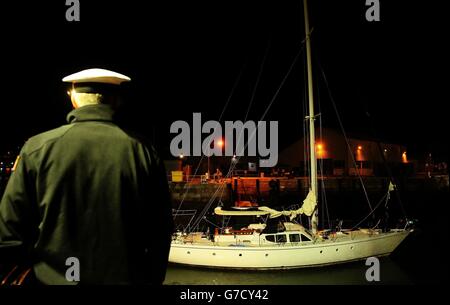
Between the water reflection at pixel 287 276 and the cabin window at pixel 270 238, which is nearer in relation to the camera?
the water reflection at pixel 287 276

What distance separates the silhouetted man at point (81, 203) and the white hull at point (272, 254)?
1228 centimetres

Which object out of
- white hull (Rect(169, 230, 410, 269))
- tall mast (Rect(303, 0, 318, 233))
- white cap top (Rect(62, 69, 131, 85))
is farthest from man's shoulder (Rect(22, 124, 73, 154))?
tall mast (Rect(303, 0, 318, 233))

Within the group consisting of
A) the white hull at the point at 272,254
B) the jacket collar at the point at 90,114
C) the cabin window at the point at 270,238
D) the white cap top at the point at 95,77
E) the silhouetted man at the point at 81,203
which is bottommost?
the white hull at the point at 272,254

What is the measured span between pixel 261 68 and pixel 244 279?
37.7ft

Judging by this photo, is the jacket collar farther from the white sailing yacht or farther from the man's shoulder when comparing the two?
the white sailing yacht

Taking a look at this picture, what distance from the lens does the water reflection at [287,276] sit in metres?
12.8

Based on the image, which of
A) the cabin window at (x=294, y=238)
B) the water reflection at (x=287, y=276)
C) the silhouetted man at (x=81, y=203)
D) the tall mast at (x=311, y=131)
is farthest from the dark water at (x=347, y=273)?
the silhouetted man at (x=81, y=203)

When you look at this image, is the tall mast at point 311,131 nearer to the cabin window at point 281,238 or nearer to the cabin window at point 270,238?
the cabin window at point 281,238

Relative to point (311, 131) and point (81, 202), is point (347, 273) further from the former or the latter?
point (81, 202)

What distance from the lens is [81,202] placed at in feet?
5.46

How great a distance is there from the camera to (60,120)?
47.6 meters

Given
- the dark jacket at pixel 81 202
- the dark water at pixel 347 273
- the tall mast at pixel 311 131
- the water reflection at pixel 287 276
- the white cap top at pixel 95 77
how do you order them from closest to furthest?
the dark jacket at pixel 81 202 → the white cap top at pixel 95 77 → the water reflection at pixel 287 276 → the dark water at pixel 347 273 → the tall mast at pixel 311 131
